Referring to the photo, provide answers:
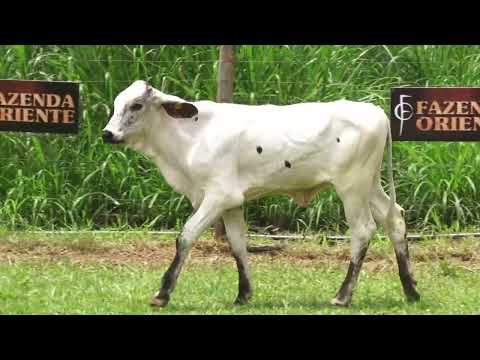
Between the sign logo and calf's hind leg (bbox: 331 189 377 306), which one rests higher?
the sign logo

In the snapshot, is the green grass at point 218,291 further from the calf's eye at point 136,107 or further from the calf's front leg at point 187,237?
the calf's eye at point 136,107

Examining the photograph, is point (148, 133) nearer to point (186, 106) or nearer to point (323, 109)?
point (186, 106)

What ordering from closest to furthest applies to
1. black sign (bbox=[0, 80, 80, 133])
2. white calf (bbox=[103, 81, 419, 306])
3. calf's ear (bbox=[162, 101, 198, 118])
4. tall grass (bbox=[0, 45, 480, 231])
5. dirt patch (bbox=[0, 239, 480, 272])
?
white calf (bbox=[103, 81, 419, 306]), calf's ear (bbox=[162, 101, 198, 118]), dirt patch (bbox=[0, 239, 480, 272]), black sign (bbox=[0, 80, 80, 133]), tall grass (bbox=[0, 45, 480, 231])

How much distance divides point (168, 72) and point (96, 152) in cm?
103

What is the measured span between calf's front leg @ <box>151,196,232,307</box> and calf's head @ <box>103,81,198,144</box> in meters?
0.67

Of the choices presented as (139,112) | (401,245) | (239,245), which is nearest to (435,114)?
(401,245)

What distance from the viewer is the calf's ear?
29.8 ft

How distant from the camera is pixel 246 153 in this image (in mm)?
8977

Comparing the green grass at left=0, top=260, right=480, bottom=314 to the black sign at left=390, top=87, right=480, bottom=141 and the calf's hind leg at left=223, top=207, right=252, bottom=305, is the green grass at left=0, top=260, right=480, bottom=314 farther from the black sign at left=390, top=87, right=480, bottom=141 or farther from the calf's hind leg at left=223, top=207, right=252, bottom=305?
the black sign at left=390, top=87, right=480, bottom=141

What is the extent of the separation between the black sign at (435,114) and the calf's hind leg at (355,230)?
2163 mm

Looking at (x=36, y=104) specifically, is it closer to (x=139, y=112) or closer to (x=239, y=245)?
(x=139, y=112)

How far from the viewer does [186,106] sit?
908 centimetres

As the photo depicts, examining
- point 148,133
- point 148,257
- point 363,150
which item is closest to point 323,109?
point 363,150

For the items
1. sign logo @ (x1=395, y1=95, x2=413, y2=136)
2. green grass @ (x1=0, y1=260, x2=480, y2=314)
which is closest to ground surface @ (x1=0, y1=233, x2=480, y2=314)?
green grass @ (x1=0, y1=260, x2=480, y2=314)
